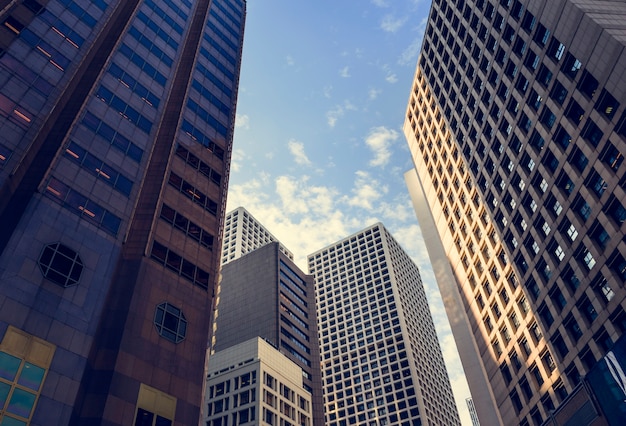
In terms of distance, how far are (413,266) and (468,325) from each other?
378 ft

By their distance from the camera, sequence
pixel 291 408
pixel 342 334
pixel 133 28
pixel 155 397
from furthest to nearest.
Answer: pixel 342 334 < pixel 291 408 < pixel 133 28 < pixel 155 397

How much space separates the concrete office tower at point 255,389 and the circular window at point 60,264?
5467 centimetres

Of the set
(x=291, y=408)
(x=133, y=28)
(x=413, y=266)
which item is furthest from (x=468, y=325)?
(x=413, y=266)

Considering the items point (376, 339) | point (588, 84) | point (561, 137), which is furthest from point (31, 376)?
point (376, 339)

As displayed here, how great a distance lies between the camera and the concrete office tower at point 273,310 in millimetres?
104312

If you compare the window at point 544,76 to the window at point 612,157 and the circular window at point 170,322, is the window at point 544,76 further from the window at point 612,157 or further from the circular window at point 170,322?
the circular window at point 170,322

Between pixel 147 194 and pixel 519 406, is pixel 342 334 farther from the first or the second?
pixel 147 194

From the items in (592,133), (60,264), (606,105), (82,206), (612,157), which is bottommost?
(60,264)

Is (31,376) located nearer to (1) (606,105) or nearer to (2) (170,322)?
(2) (170,322)

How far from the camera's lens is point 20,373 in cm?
2873

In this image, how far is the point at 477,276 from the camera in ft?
212

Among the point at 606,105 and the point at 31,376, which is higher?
the point at 606,105

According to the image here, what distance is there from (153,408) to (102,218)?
51.3 feet

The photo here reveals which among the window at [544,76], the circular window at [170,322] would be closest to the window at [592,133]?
the window at [544,76]
